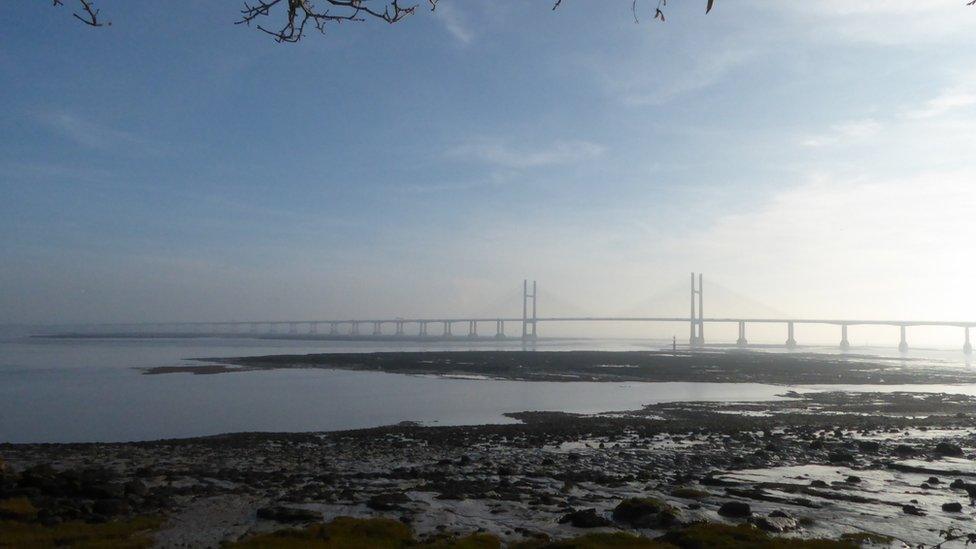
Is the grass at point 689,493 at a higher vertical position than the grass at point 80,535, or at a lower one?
lower

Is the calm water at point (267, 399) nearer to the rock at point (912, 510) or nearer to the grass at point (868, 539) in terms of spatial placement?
the rock at point (912, 510)

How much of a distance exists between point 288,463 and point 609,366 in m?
32.9

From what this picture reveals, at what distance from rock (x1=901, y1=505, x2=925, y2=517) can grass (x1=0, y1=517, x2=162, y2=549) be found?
8.03 metres

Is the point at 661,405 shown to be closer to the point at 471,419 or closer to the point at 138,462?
the point at 471,419

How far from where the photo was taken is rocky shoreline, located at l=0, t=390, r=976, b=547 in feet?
23.5

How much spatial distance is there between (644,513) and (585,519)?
0.71 metres

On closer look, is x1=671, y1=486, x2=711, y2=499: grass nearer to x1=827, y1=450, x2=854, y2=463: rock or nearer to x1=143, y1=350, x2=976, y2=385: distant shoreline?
x1=827, y1=450, x2=854, y2=463: rock

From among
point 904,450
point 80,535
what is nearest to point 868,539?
point 904,450

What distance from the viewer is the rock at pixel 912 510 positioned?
7.82 meters

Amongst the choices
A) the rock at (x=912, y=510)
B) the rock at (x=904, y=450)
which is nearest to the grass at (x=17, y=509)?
the rock at (x=912, y=510)

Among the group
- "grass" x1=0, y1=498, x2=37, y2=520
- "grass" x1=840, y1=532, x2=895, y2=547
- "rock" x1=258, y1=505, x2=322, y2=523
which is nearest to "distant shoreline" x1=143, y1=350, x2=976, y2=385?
"rock" x1=258, y1=505, x2=322, y2=523

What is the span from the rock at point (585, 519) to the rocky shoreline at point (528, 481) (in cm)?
2

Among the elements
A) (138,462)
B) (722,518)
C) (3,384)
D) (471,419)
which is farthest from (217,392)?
(722,518)

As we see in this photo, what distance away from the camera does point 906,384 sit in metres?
32.1
